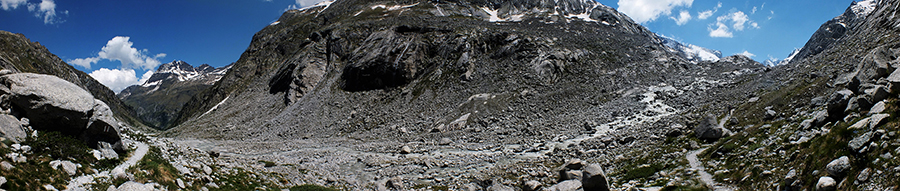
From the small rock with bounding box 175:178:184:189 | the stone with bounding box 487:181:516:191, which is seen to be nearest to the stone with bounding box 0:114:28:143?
the small rock with bounding box 175:178:184:189

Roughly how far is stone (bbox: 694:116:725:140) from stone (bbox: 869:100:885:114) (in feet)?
25.6

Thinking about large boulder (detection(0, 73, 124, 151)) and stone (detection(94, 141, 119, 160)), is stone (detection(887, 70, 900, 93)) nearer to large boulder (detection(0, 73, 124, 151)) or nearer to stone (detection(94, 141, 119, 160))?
stone (detection(94, 141, 119, 160))

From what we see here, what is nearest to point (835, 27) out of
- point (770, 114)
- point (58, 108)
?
point (770, 114)

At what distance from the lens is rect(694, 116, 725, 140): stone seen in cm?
1992

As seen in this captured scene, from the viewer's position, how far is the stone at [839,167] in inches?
352

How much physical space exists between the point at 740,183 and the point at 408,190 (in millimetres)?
14581

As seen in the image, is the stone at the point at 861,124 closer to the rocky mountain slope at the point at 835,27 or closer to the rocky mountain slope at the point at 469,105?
the rocky mountain slope at the point at 469,105

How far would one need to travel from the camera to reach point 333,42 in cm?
8775

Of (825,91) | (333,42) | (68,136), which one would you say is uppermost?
(333,42)

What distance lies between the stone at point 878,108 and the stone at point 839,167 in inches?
175

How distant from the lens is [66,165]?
12.1 metres

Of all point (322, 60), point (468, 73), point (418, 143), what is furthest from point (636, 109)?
point (322, 60)

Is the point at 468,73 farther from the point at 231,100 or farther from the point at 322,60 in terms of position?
the point at 231,100

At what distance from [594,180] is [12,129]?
72.6 ft
